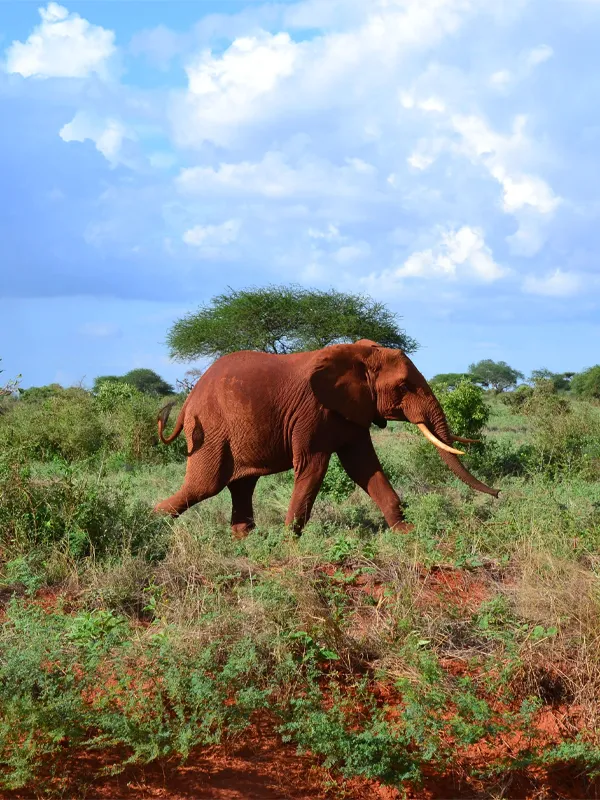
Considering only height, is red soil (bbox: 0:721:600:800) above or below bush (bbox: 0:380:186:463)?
below

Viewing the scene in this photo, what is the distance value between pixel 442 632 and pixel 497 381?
50.2 m

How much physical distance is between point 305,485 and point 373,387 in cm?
126

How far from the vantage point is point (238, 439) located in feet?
31.0

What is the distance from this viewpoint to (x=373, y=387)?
9.33 metres

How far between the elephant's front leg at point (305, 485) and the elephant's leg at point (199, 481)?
89 centimetres

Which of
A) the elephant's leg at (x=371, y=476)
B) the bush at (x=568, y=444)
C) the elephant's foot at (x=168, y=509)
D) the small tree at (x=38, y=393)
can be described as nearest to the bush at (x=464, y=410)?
the bush at (x=568, y=444)

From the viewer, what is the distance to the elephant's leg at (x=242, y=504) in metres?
9.87

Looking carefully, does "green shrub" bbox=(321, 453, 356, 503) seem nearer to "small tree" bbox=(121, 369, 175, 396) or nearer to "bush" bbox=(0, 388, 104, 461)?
"bush" bbox=(0, 388, 104, 461)

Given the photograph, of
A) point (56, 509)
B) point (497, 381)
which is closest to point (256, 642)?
point (56, 509)

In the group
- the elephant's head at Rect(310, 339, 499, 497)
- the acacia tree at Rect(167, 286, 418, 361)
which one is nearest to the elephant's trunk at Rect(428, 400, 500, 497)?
the elephant's head at Rect(310, 339, 499, 497)

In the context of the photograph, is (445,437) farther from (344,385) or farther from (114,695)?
(114,695)

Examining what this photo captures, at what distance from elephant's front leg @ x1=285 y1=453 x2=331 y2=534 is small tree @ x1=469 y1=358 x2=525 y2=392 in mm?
46370

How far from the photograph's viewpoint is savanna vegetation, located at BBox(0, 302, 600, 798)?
5.12m

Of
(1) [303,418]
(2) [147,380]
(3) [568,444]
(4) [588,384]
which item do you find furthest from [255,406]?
(2) [147,380]
